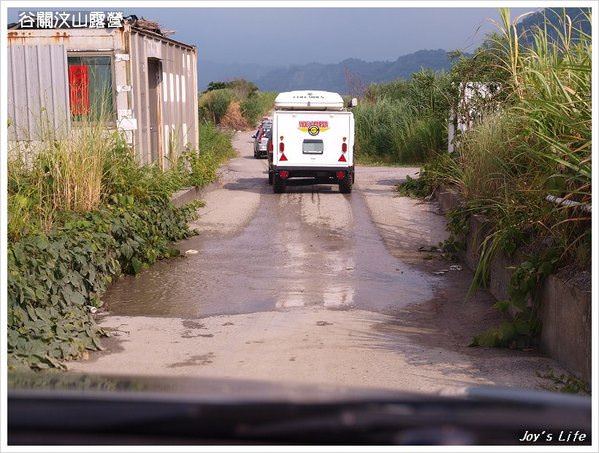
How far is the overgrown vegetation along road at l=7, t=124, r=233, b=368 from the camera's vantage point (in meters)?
6.62

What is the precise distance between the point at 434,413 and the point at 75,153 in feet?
30.6

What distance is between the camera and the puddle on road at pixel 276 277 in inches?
358

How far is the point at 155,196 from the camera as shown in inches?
484

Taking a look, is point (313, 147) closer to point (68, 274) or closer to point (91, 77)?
point (91, 77)

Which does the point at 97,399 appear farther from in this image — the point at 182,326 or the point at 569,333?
the point at 182,326

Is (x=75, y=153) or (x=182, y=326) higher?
(x=75, y=153)

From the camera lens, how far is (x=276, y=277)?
1045 centimetres

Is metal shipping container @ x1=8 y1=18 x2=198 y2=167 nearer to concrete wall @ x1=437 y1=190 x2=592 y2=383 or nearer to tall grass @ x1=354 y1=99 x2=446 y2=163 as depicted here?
concrete wall @ x1=437 y1=190 x2=592 y2=383

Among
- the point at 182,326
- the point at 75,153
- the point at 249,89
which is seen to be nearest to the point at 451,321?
the point at 182,326

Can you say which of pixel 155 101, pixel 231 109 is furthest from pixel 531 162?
pixel 231 109

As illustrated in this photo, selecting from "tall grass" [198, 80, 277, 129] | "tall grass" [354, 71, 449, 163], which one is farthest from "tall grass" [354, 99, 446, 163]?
"tall grass" [198, 80, 277, 129]

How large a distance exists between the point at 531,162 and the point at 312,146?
38.4 feet

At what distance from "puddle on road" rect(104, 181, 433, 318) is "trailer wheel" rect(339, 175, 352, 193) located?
5.18 m

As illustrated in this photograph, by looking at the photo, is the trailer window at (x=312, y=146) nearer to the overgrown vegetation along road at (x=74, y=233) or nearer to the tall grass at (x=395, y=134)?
the overgrown vegetation along road at (x=74, y=233)
